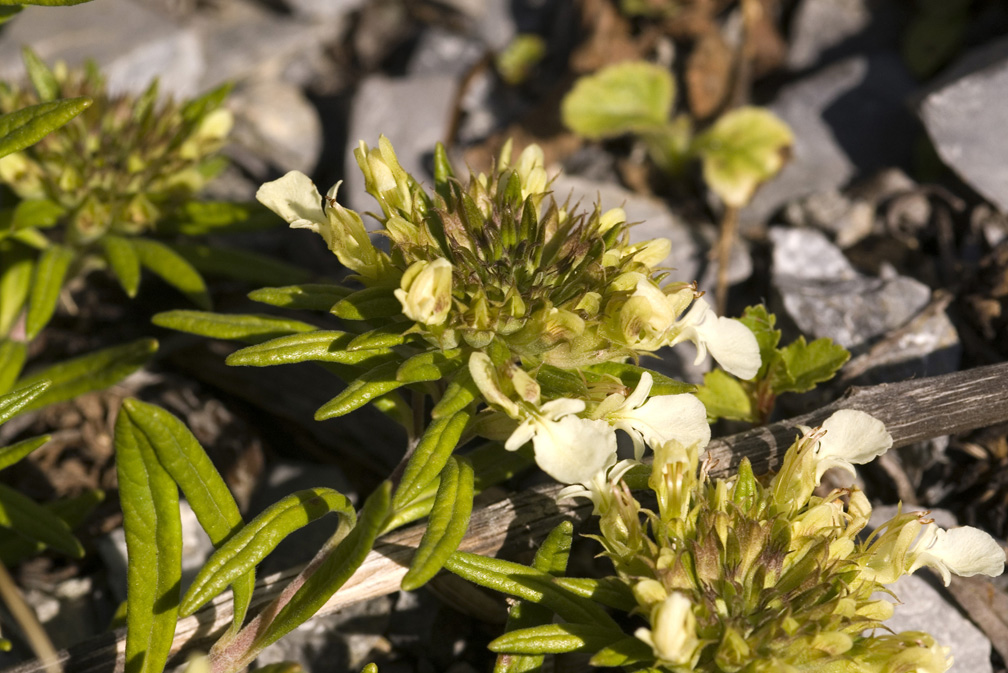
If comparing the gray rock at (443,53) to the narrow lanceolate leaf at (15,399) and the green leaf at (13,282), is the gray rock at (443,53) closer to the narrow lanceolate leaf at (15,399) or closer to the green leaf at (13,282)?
the green leaf at (13,282)

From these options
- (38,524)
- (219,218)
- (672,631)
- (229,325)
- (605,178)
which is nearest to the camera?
(672,631)

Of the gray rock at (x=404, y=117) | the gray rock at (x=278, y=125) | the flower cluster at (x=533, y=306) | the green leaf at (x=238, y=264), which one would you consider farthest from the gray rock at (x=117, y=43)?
the flower cluster at (x=533, y=306)

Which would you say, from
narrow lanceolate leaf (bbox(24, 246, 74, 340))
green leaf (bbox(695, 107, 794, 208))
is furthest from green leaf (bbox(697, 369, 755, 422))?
narrow lanceolate leaf (bbox(24, 246, 74, 340))

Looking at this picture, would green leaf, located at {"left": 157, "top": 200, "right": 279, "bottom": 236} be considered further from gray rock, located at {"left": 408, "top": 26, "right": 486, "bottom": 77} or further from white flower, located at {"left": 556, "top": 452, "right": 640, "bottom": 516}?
gray rock, located at {"left": 408, "top": 26, "right": 486, "bottom": 77}

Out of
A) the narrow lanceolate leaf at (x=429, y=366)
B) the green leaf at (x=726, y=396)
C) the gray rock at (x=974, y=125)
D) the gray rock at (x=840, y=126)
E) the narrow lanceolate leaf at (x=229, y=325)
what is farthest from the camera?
the gray rock at (x=840, y=126)

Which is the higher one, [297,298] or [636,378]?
[297,298]

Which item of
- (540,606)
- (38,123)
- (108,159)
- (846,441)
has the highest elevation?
(38,123)

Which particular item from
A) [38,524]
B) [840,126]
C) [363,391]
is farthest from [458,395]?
[840,126]

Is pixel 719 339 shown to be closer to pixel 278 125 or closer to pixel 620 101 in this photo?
pixel 620 101
